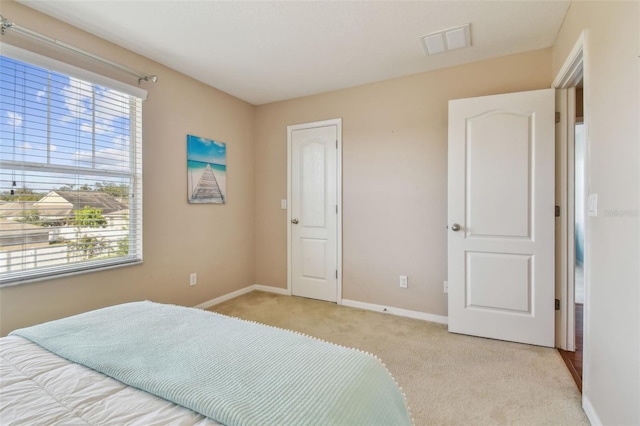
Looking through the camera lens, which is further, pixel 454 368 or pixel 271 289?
pixel 271 289

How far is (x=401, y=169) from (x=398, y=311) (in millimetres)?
1440

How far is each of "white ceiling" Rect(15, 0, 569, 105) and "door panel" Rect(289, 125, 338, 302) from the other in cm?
78

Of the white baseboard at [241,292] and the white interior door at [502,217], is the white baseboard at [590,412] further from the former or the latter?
the white baseboard at [241,292]

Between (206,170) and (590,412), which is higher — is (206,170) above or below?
above

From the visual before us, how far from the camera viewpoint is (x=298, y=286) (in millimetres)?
3670

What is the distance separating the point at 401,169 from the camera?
303 centimetres

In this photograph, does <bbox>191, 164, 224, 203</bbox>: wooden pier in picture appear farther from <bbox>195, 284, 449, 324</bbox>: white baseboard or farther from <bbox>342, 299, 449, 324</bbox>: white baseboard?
<bbox>342, 299, 449, 324</bbox>: white baseboard

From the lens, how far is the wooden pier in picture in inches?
122

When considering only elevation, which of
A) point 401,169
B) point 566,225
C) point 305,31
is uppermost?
point 305,31

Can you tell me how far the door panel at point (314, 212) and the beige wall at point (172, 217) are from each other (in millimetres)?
635

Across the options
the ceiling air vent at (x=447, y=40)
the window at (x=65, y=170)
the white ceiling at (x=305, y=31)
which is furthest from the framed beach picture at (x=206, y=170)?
the ceiling air vent at (x=447, y=40)

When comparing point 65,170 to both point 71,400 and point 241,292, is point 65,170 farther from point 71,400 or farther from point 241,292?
point 241,292

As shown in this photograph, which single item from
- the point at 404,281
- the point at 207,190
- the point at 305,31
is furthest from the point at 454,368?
the point at 207,190

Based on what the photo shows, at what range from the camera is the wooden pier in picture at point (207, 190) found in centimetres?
310
